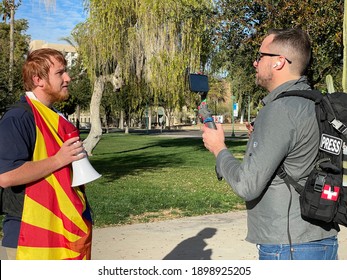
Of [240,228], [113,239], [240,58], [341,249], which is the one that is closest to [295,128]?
[341,249]

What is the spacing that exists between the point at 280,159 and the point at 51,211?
110cm

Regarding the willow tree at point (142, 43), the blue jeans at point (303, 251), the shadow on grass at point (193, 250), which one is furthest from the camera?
the willow tree at point (142, 43)

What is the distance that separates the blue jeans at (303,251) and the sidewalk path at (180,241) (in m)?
3.30

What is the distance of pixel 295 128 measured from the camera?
201cm

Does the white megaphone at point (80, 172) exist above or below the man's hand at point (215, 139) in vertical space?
below

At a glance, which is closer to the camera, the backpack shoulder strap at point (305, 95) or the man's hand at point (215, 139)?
the backpack shoulder strap at point (305, 95)

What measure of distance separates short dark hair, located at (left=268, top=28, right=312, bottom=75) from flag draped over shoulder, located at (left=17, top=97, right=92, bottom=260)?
116cm

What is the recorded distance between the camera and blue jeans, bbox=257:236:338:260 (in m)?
2.11

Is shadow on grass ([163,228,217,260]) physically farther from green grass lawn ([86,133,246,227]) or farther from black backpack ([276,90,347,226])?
black backpack ([276,90,347,226])

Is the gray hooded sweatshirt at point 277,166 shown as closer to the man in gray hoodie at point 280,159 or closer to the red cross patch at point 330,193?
the man in gray hoodie at point 280,159

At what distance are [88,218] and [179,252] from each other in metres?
3.40

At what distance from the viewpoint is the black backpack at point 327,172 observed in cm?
201

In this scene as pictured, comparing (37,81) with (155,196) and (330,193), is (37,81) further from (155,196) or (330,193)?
(155,196)

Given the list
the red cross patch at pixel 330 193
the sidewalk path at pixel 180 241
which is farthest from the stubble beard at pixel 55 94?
the sidewalk path at pixel 180 241
